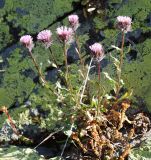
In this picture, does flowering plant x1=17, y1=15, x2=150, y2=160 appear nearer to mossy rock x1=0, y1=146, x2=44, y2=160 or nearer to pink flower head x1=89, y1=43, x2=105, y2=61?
pink flower head x1=89, y1=43, x2=105, y2=61

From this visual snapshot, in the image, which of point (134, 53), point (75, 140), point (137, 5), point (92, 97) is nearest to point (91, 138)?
point (75, 140)

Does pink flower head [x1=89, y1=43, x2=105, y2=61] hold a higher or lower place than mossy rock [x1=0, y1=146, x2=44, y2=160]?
higher

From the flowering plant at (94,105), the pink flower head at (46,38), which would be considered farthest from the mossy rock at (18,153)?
the pink flower head at (46,38)

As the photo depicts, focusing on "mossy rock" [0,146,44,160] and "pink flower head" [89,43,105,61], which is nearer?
"pink flower head" [89,43,105,61]

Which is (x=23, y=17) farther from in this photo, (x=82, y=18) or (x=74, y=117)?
(x=74, y=117)

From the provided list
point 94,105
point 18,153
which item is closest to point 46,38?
point 94,105

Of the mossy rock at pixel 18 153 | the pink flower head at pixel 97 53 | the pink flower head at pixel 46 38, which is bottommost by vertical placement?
the mossy rock at pixel 18 153

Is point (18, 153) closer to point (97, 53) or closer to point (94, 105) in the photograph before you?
point (94, 105)

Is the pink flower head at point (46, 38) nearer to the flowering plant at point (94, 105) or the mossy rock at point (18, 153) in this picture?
the flowering plant at point (94, 105)

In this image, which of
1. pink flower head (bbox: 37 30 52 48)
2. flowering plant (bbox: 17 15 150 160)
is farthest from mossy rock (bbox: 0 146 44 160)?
pink flower head (bbox: 37 30 52 48)

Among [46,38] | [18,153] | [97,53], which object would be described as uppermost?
[46,38]

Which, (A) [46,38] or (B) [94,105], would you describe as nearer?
(A) [46,38]

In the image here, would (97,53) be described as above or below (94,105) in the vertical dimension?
above
